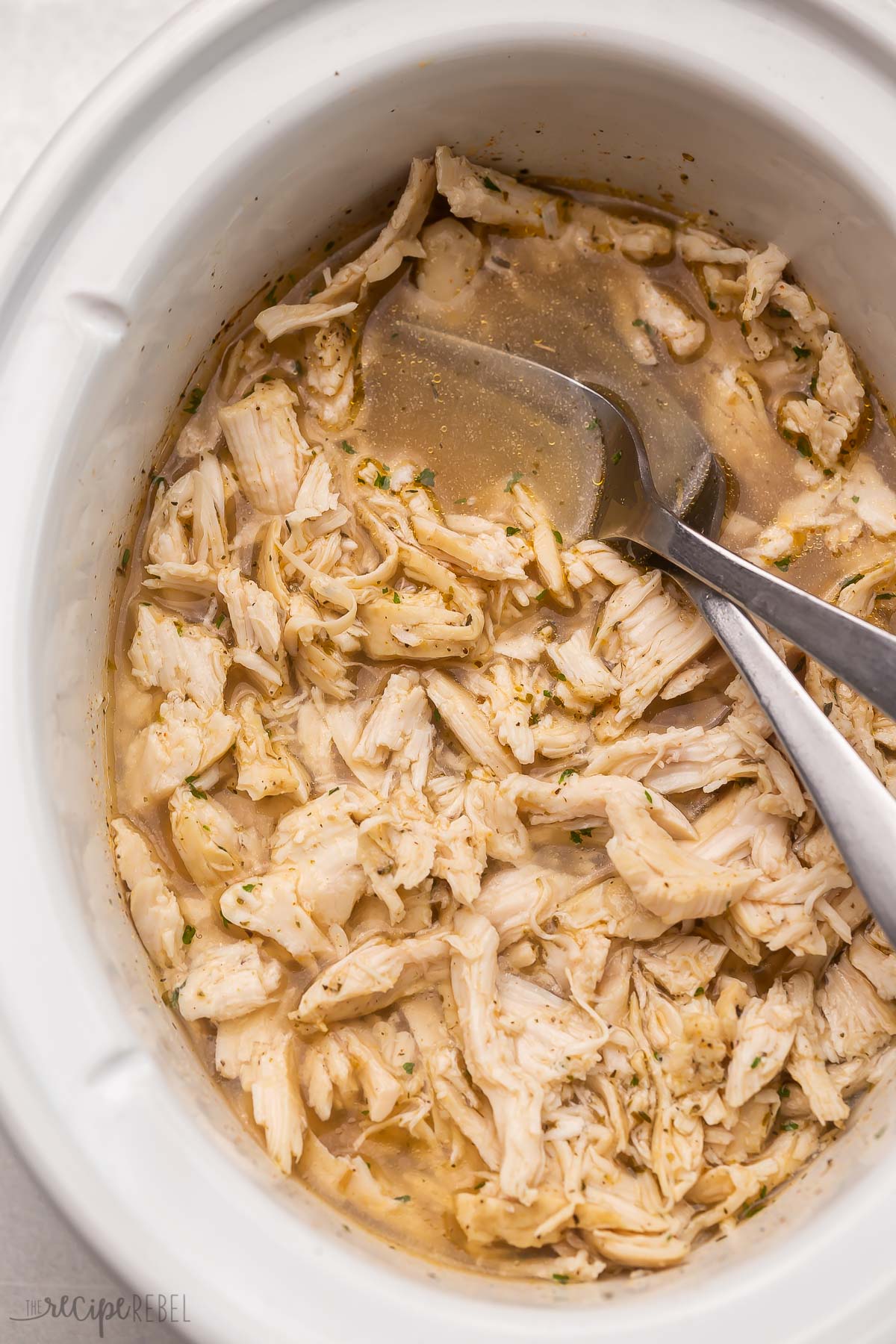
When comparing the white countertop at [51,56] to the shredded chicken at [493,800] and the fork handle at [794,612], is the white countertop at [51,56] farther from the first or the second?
the fork handle at [794,612]

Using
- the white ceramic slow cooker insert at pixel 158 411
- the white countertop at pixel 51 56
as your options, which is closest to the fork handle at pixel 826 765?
the white ceramic slow cooker insert at pixel 158 411

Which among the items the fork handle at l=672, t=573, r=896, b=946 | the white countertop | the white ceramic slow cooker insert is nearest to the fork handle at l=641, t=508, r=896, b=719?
the fork handle at l=672, t=573, r=896, b=946

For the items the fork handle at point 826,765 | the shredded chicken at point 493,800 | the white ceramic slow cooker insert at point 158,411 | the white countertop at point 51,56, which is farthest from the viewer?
the white countertop at point 51,56

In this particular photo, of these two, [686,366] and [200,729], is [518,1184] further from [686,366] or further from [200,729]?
[686,366]

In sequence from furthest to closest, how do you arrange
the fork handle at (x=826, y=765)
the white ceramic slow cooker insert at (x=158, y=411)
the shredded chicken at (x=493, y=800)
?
the shredded chicken at (x=493, y=800) < the fork handle at (x=826, y=765) < the white ceramic slow cooker insert at (x=158, y=411)

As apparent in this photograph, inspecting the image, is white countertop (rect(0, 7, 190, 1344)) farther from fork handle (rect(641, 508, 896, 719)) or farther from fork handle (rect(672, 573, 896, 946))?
fork handle (rect(672, 573, 896, 946))

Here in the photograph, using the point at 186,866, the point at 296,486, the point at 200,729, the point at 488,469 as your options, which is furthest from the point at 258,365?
the point at 186,866
